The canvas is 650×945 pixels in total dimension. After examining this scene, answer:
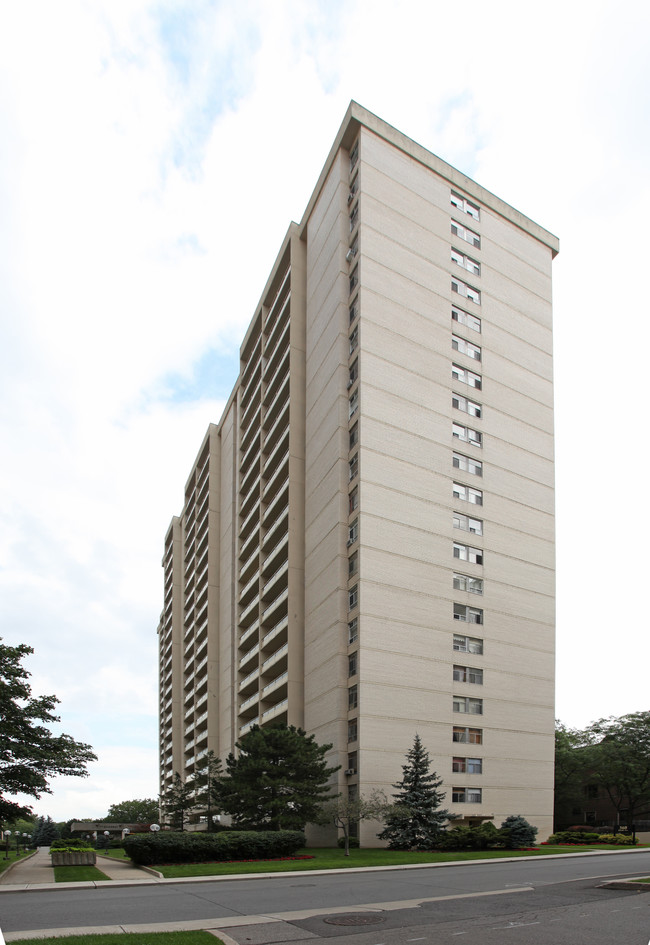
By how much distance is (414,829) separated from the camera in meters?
40.2

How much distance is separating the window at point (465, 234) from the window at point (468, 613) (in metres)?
28.3

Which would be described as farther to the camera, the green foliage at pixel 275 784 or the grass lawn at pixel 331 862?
the green foliage at pixel 275 784

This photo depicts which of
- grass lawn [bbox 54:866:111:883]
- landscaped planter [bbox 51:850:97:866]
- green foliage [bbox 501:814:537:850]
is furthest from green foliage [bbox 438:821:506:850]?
grass lawn [bbox 54:866:111:883]

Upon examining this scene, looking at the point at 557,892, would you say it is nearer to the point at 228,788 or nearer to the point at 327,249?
the point at 228,788

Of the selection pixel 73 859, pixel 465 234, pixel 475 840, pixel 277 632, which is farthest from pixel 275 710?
pixel 465 234

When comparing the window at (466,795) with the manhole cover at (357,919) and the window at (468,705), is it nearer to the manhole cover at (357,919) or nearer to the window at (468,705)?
the window at (468,705)

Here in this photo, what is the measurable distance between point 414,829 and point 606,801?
47.6 meters

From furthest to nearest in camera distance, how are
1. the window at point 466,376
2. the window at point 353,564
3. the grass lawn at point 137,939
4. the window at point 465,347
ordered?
the window at point 465,347
the window at point 466,376
the window at point 353,564
the grass lawn at point 137,939

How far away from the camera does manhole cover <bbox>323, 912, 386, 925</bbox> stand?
14.5 meters

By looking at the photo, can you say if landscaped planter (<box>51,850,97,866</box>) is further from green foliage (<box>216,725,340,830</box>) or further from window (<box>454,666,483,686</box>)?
window (<box>454,666,483,686</box>)

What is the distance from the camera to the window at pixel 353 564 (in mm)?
49319

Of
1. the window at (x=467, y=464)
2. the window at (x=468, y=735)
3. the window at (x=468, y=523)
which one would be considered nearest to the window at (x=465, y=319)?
the window at (x=467, y=464)

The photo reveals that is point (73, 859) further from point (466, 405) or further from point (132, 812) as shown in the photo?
point (132, 812)

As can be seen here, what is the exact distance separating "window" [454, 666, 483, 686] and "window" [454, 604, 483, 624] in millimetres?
3110
